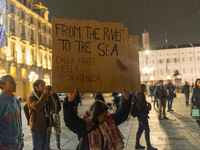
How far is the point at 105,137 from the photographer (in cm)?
235

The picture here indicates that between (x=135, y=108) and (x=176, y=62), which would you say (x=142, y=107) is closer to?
(x=135, y=108)

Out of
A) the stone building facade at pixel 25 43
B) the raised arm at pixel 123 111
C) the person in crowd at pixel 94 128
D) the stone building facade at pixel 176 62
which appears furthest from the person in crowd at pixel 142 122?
the stone building facade at pixel 176 62

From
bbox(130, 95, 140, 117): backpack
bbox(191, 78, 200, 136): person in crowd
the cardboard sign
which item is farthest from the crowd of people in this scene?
bbox(191, 78, 200, 136): person in crowd

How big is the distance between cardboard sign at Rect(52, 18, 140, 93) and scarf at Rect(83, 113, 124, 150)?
414mm

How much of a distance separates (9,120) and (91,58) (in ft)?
4.89

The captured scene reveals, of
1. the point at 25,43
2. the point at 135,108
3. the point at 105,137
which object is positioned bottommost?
the point at 135,108

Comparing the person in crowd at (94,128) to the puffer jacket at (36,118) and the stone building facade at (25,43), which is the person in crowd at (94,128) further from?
the stone building facade at (25,43)

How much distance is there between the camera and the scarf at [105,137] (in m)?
2.32

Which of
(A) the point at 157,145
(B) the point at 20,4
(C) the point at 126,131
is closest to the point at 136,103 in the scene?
(A) the point at 157,145

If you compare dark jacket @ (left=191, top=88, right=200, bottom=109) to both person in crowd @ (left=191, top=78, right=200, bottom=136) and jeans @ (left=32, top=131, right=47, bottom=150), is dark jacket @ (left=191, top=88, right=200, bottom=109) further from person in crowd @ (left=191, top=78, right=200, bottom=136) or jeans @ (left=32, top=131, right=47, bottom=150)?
jeans @ (left=32, top=131, right=47, bottom=150)

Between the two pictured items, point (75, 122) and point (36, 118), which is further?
point (36, 118)

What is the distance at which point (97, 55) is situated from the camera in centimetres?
252

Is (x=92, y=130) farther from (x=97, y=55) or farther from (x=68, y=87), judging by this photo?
(x=97, y=55)

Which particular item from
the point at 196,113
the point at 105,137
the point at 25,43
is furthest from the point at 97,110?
the point at 25,43
